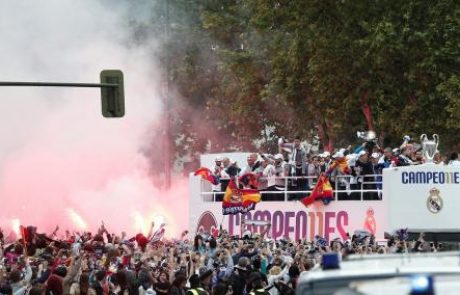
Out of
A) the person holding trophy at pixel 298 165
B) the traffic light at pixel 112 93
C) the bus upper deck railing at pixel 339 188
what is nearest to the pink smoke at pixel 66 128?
the bus upper deck railing at pixel 339 188

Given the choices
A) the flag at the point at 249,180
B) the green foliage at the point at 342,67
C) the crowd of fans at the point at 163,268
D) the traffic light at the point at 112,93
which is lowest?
the crowd of fans at the point at 163,268

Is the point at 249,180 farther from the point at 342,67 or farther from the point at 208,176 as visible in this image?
the point at 342,67

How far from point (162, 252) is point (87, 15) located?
25.7m

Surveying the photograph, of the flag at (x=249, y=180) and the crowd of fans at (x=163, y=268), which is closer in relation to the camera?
the crowd of fans at (x=163, y=268)

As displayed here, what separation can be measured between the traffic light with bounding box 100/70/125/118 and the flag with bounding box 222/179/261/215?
8.17 m

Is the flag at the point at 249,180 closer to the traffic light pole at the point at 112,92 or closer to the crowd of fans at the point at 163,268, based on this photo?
the crowd of fans at the point at 163,268

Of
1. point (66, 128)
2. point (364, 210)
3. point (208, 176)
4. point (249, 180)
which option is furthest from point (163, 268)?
point (66, 128)

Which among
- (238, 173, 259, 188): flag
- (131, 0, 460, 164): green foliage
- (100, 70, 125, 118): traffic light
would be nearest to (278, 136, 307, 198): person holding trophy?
(238, 173, 259, 188): flag

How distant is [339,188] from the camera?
26.9 m

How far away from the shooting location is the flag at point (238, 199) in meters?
27.9

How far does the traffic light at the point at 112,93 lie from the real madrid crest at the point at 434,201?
24.3 ft

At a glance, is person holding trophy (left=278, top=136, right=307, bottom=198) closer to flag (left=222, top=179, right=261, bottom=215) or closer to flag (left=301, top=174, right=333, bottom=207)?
flag (left=301, top=174, right=333, bottom=207)

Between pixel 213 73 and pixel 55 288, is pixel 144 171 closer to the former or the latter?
pixel 213 73

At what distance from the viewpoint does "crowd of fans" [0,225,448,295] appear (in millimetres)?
13836
